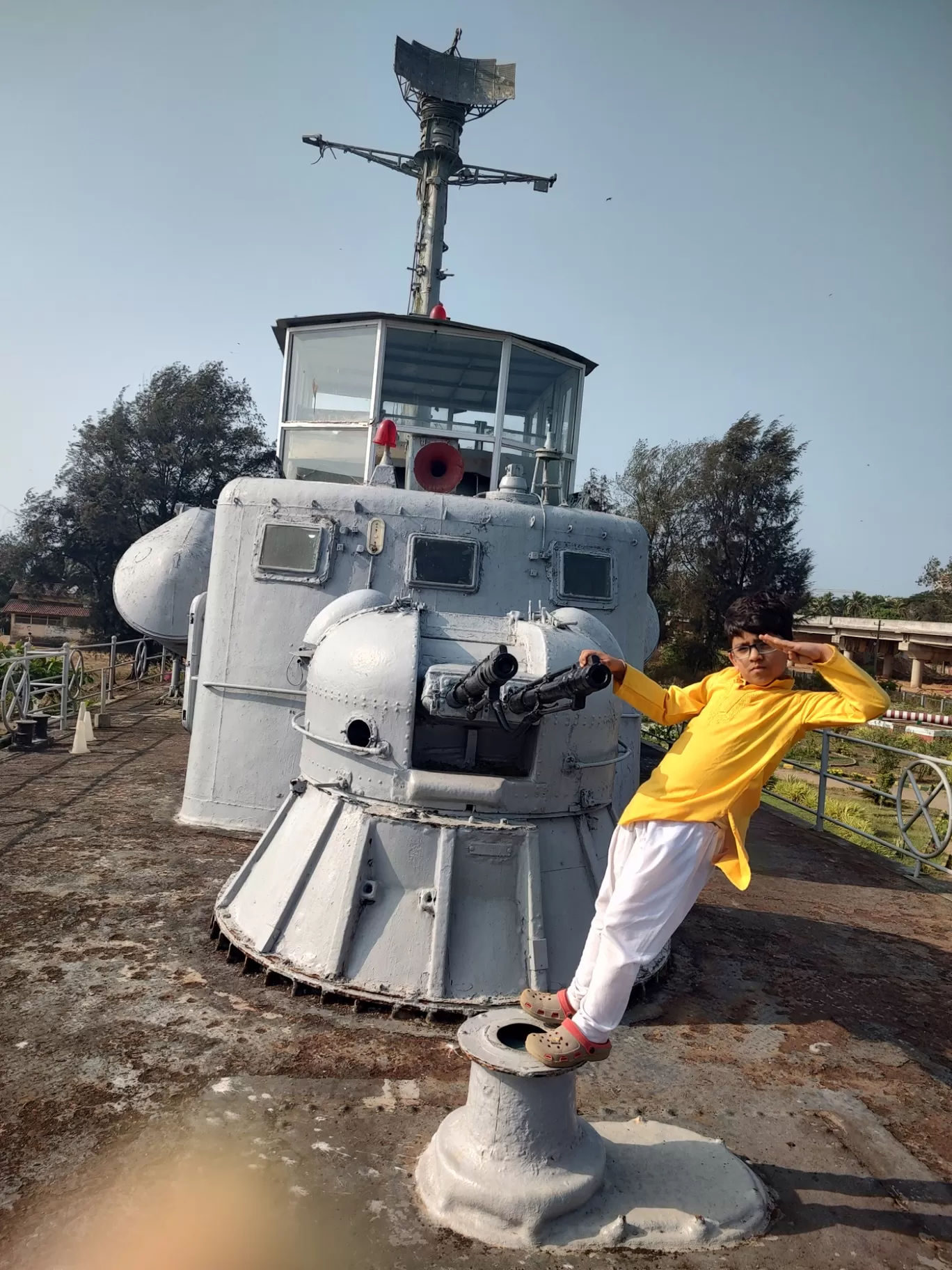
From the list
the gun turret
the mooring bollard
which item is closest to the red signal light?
the gun turret

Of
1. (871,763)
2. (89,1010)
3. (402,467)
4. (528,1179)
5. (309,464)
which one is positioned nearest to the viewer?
(528,1179)

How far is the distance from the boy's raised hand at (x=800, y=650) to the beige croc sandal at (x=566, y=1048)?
60.2 inches

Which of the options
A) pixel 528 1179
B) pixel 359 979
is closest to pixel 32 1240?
pixel 528 1179

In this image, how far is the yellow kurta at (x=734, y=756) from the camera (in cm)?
329

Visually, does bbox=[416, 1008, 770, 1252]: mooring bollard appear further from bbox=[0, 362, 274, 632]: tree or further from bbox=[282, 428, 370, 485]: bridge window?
bbox=[0, 362, 274, 632]: tree

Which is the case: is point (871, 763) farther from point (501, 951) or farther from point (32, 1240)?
point (32, 1240)

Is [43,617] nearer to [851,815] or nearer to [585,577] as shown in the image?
Result: [851,815]

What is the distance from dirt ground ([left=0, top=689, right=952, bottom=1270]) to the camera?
10.5 ft

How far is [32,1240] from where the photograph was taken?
300cm

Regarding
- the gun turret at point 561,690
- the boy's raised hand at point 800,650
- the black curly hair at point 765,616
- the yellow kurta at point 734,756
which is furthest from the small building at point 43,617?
the boy's raised hand at point 800,650

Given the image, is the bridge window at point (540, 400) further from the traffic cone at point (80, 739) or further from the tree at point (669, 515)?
the tree at point (669, 515)

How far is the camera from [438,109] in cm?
1513

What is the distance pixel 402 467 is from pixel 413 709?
5.73m

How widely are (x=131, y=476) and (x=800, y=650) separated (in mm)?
34801
